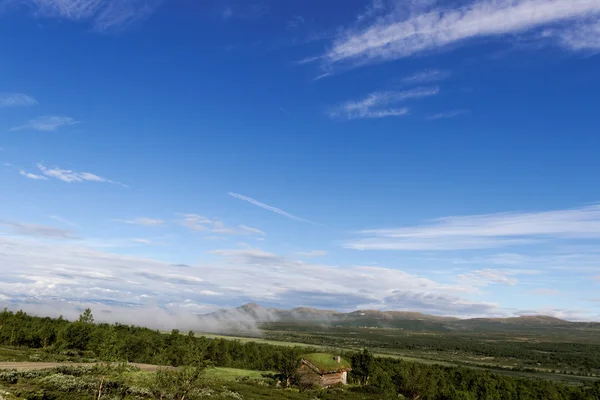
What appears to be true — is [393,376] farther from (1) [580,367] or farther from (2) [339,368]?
(1) [580,367]

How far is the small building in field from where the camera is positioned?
245ft

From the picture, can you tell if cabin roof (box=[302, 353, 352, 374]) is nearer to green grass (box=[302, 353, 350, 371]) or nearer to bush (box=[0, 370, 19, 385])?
green grass (box=[302, 353, 350, 371])

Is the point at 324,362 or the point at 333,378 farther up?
the point at 324,362

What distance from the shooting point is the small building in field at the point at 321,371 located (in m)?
74.6

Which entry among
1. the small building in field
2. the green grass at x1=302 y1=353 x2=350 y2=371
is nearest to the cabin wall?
the small building in field

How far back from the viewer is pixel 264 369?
105m

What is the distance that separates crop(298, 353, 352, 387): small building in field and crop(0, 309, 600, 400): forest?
1.81 meters

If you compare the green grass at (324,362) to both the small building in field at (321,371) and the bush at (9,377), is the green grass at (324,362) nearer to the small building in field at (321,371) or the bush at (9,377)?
the small building in field at (321,371)

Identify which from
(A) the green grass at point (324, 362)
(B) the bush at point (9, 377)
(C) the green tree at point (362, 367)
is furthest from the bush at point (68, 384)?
(C) the green tree at point (362, 367)

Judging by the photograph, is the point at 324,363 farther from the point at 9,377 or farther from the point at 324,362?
the point at 9,377

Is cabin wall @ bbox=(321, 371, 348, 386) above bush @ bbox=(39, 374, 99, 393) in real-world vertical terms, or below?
below

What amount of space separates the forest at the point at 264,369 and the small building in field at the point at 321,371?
181 cm

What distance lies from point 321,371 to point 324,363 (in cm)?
232

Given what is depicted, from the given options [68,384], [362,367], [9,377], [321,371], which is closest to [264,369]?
[362,367]
